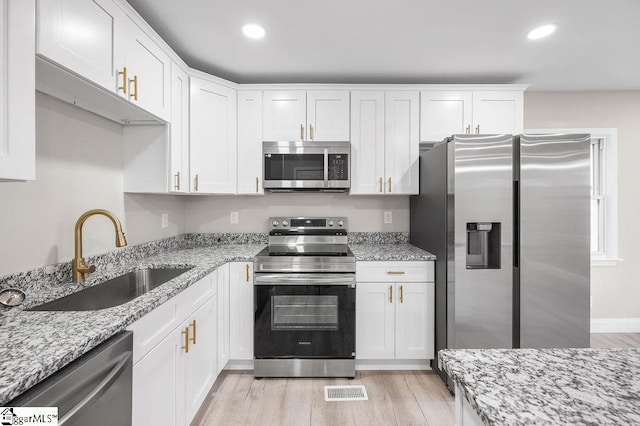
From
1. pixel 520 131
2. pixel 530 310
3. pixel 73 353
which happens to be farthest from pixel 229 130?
pixel 530 310

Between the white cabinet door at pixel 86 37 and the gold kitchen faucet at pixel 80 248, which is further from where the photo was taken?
the gold kitchen faucet at pixel 80 248

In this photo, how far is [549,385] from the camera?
2.17 feet

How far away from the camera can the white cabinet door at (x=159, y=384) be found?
4.02 feet

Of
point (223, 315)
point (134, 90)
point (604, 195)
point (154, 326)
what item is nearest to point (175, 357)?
point (154, 326)

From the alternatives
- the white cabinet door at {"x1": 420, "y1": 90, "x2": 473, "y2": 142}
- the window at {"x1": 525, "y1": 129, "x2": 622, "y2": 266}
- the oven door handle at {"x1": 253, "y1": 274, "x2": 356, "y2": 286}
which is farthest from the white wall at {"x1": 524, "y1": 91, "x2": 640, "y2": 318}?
the oven door handle at {"x1": 253, "y1": 274, "x2": 356, "y2": 286}

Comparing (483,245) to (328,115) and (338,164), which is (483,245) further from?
(328,115)

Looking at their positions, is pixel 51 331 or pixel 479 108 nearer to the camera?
pixel 51 331

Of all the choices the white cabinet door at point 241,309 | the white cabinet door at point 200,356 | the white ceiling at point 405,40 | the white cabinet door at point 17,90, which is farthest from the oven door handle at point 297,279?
the white ceiling at point 405,40

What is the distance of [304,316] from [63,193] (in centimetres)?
170

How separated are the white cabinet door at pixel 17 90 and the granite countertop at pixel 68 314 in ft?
1.62

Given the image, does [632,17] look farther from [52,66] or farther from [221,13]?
[52,66]

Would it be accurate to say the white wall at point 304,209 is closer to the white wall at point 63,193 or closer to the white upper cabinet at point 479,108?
the white upper cabinet at point 479,108

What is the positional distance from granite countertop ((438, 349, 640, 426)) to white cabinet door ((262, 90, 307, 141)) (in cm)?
231

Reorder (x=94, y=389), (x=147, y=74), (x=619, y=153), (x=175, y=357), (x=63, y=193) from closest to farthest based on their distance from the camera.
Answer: (x=94, y=389) → (x=175, y=357) → (x=63, y=193) → (x=147, y=74) → (x=619, y=153)
